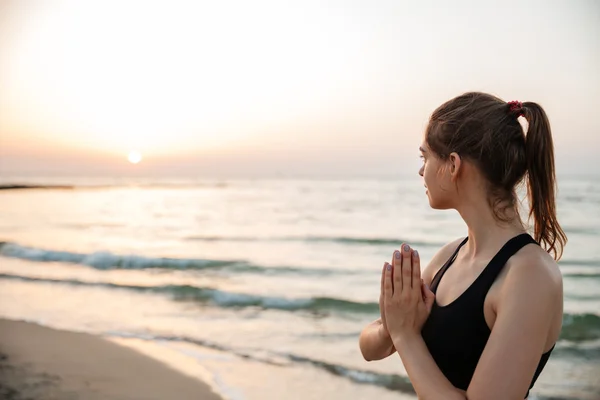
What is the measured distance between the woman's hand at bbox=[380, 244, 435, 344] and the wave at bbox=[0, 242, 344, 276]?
33.3 ft

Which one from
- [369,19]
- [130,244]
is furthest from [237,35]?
[130,244]

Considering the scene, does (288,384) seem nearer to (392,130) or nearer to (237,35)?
(237,35)

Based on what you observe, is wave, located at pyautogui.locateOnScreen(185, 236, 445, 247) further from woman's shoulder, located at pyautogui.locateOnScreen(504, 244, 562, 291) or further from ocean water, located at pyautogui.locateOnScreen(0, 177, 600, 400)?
woman's shoulder, located at pyautogui.locateOnScreen(504, 244, 562, 291)

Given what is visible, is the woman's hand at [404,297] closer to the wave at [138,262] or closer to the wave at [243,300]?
the wave at [243,300]

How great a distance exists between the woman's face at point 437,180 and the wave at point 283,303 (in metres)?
6.53

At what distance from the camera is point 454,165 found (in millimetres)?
1674

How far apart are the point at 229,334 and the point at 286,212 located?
1573cm

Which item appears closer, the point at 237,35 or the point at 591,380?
the point at 591,380

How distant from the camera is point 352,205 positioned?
79.5 ft

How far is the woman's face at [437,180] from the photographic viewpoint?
1706 mm

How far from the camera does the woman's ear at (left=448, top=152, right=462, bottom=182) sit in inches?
65.2

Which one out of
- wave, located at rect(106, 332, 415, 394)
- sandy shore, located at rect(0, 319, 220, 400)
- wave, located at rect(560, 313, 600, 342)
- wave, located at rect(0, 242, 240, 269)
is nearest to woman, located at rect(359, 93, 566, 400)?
sandy shore, located at rect(0, 319, 220, 400)

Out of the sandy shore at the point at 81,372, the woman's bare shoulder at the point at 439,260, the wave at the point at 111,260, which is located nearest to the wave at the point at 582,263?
the wave at the point at 111,260

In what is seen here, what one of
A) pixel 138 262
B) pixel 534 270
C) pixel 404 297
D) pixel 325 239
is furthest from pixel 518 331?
pixel 325 239
